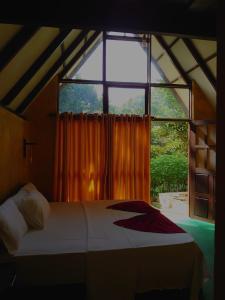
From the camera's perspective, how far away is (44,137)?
15.9 ft

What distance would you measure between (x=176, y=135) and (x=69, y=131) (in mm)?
3977

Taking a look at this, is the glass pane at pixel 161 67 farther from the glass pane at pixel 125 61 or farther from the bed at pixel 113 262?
the bed at pixel 113 262

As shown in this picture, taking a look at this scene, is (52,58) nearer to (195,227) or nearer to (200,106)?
(200,106)

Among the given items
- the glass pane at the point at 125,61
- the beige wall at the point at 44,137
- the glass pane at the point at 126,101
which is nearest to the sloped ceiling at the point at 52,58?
the glass pane at the point at 125,61

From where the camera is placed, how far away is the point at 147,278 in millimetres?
2145

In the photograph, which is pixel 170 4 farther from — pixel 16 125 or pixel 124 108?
pixel 124 108

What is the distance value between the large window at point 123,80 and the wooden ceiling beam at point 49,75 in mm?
454

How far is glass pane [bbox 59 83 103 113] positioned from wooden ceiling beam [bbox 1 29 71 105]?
1486 millimetres

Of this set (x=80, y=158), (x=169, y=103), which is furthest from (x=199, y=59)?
(x=80, y=158)

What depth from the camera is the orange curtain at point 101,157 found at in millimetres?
4730

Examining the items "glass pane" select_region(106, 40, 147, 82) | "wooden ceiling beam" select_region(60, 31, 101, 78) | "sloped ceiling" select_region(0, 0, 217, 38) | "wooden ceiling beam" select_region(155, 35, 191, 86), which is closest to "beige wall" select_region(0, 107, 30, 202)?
"sloped ceiling" select_region(0, 0, 217, 38)

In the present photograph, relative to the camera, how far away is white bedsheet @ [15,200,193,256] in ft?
7.18

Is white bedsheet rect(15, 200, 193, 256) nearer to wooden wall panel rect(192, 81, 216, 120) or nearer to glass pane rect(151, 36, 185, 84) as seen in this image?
wooden wall panel rect(192, 81, 216, 120)

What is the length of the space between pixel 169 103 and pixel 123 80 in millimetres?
1024
